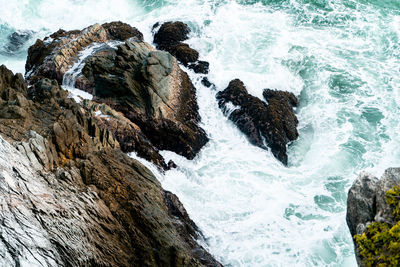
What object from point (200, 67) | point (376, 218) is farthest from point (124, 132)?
point (376, 218)

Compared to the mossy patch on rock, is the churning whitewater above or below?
below

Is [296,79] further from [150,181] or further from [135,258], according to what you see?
[135,258]

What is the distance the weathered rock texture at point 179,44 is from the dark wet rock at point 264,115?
358 cm

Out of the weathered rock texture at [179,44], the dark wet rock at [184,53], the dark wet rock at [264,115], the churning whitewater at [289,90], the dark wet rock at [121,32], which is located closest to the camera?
the churning whitewater at [289,90]

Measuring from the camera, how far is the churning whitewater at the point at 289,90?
18609mm

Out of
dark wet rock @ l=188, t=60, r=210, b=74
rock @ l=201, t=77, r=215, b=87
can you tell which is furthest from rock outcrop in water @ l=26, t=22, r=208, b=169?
dark wet rock @ l=188, t=60, r=210, b=74

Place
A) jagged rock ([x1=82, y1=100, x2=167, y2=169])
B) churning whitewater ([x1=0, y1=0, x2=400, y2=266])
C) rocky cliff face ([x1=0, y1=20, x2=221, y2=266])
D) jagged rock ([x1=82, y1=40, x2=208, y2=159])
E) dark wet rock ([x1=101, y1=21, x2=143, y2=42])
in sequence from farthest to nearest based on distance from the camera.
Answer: dark wet rock ([x1=101, y1=21, x2=143, y2=42]) → jagged rock ([x1=82, y1=40, x2=208, y2=159]) → jagged rock ([x1=82, y1=100, x2=167, y2=169]) → churning whitewater ([x1=0, y1=0, x2=400, y2=266]) → rocky cliff face ([x1=0, y1=20, x2=221, y2=266])

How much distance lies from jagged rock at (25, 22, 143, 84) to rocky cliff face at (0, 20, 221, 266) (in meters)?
5.10

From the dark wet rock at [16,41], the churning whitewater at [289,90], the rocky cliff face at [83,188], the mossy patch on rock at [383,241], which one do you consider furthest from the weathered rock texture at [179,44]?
the mossy patch on rock at [383,241]

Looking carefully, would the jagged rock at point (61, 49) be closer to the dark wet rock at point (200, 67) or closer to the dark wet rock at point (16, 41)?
the dark wet rock at point (200, 67)

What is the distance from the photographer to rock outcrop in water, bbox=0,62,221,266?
9828 millimetres

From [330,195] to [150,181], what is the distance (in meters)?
11.2

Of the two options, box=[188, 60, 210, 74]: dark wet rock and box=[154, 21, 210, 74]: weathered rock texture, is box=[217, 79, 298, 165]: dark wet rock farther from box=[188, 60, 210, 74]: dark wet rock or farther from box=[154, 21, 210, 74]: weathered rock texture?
box=[154, 21, 210, 74]: weathered rock texture

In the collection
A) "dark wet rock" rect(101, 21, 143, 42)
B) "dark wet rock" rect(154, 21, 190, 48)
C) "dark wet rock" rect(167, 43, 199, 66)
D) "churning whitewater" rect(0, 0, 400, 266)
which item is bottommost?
"churning whitewater" rect(0, 0, 400, 266)
